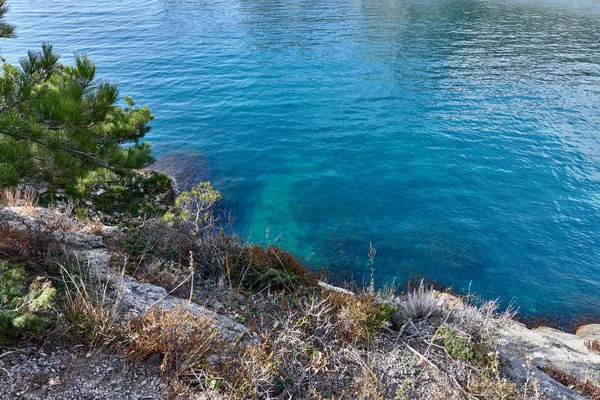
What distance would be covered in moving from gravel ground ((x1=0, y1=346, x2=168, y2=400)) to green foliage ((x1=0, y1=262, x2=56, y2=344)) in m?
0.25

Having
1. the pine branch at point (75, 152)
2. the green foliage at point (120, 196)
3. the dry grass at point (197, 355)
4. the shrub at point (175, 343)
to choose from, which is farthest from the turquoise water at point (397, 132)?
the shrub at point (175, 343)

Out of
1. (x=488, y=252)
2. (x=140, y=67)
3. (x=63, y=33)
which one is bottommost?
(x=488, y=252)

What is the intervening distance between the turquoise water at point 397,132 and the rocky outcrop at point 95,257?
7023mm

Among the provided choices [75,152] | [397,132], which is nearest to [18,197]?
[75,152]

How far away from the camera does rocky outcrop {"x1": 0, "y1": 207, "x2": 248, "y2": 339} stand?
21.4 ft

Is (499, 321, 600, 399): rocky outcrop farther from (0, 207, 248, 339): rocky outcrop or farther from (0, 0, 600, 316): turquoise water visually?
(0, 207, 248, 339): rocky outcrop

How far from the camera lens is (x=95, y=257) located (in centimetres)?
745

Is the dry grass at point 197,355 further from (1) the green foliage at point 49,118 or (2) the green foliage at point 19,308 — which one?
(1) the green foliage at point 49,118

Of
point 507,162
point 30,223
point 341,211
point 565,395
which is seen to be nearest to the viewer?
point 565,395

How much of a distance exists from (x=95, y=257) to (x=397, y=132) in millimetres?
19217

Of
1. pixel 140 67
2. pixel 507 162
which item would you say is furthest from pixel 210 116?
pixel 507 162

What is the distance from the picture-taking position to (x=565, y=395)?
6.93 metres

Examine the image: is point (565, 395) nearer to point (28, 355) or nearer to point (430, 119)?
point (28, 355)

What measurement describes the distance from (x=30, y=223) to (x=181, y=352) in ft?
16.2
